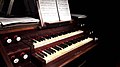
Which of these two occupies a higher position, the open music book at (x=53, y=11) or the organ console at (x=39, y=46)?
the open music book at (x=53, y=11)

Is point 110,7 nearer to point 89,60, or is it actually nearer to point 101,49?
point 101,49

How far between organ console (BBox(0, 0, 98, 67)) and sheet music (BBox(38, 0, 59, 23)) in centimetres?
10

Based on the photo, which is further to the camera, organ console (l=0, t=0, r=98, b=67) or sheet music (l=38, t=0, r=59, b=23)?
sheet music (l=38, t=0, r=59, b=23)

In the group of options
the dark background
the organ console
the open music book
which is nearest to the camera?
the organ console

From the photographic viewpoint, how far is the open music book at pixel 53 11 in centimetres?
213

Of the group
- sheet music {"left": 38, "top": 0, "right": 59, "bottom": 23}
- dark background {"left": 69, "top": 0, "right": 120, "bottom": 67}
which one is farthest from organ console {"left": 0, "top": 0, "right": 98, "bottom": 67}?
dark background {"left": 69, "top": 0, "right": 120, "bottom": 67}

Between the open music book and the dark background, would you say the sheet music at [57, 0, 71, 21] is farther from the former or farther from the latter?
the dark background

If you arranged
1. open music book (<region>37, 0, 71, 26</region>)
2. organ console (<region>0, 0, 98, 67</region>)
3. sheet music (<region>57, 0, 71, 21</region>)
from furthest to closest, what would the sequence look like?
sheet music (<region>57, 0, 71, 21</region>)
open music book (<region>37, 0, 71, 26</region>)
organ console (<region>0, 0, 98, 67</region>)

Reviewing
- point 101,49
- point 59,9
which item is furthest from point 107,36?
point 59,9

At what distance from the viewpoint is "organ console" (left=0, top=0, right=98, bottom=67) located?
5.12 ft

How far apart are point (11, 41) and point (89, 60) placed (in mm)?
2487

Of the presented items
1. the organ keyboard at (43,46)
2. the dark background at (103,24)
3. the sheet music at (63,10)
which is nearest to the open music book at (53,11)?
the sheet music at (63,10)

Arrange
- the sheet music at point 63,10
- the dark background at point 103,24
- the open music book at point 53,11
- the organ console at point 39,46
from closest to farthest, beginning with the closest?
the organ console at point 39,46 → the open music book at point 53,11 → the sheet music at point 63,10 → the dark background at point 103,24

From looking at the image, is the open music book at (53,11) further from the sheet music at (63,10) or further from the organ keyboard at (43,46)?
the organ keyboard at (43,46)
